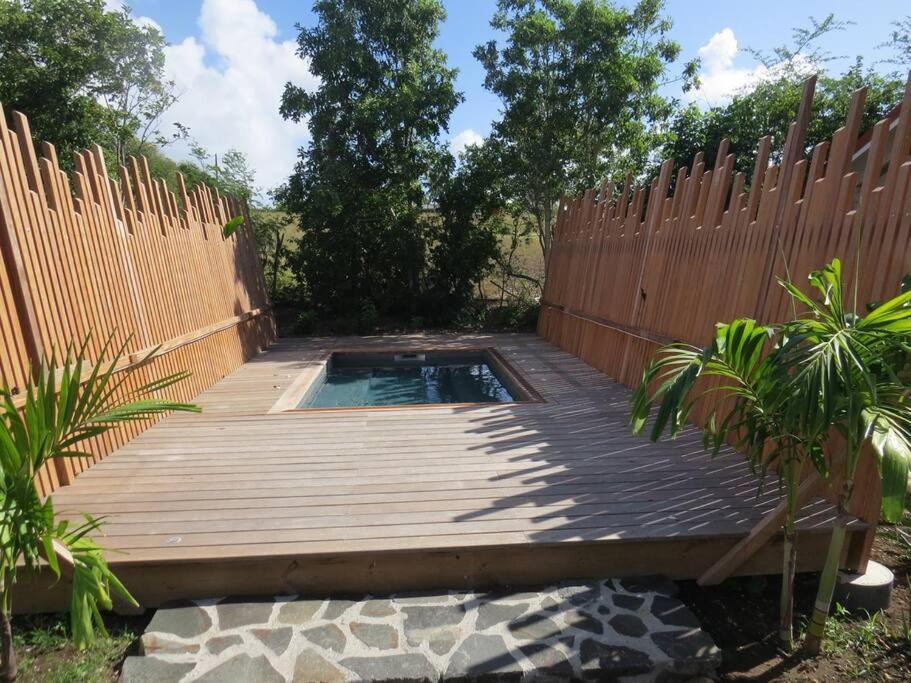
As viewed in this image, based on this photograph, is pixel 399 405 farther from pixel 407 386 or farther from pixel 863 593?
pixel 863 593

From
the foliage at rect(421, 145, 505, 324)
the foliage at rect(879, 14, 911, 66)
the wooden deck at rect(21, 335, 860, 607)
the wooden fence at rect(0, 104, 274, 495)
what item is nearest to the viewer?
the wooden deck at rect(21, 335, 860, 607)

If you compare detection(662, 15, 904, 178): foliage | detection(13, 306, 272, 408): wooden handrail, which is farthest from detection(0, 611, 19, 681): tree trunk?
detection(662, 15, 904, 178): foliage

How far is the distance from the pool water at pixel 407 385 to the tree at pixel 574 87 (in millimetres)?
3989

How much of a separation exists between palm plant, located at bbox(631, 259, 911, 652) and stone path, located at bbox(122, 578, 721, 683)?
2.05ft

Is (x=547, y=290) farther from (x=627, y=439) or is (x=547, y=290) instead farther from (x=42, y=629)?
(x=42, y=629)

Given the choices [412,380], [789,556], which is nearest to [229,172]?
[412,380]

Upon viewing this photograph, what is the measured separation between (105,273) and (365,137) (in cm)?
645

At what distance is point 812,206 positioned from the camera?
10.3 feet

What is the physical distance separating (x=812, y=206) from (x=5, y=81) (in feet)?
38.8

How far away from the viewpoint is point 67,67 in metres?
9.21

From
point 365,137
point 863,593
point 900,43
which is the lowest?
point 863,593

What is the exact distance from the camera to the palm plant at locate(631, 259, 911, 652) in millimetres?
1685

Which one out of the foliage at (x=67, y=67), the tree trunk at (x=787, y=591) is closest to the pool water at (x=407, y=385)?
the tree trunk at (x=787, y=591)

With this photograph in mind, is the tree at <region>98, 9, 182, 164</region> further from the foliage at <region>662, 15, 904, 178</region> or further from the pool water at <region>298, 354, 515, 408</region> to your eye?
the foliage at <region>662, 15, 904, 178</region>
